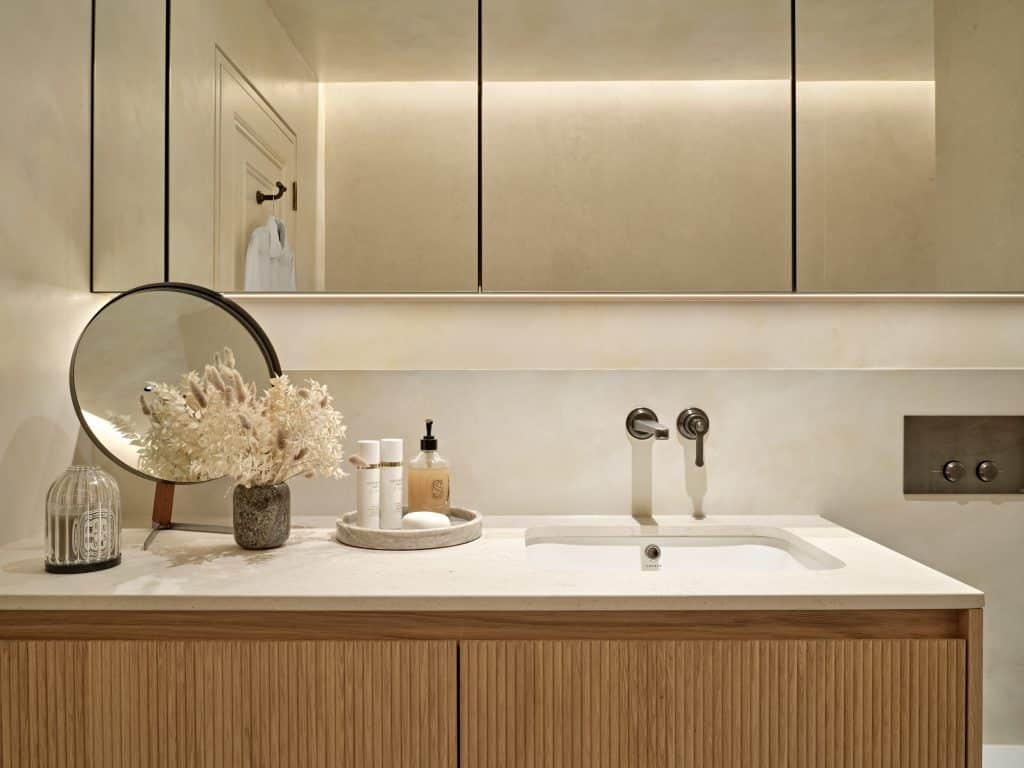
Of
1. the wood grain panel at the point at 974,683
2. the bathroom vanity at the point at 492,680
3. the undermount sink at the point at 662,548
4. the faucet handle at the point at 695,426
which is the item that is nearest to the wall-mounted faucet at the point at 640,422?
the faucet handle at the point at 695,426

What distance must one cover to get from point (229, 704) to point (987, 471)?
145 centimetres

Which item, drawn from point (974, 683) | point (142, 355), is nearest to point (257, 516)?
point (142, 355)

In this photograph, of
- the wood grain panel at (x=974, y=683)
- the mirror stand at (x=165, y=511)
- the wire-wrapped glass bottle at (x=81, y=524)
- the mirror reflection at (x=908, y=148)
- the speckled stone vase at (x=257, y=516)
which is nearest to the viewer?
the wood grain panel at (x=974, y=683)

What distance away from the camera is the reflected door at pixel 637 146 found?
1346 millimetres

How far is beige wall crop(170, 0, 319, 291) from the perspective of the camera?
4.46ft

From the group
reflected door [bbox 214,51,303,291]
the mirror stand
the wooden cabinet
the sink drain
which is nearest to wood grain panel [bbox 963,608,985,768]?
the wooden cabinet

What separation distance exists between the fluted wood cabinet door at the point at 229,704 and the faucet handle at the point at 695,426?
682 millimetres

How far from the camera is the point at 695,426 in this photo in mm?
1350

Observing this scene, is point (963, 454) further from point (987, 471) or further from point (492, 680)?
point (492, 680)

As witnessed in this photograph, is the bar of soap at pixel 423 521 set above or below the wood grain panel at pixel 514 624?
above

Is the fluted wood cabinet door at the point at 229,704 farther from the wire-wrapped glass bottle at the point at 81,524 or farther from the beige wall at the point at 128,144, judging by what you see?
the beige wall at the point at 128,144

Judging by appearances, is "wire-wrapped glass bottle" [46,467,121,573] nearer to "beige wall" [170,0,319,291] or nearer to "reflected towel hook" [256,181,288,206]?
"beige wall" [170,0,319,291]

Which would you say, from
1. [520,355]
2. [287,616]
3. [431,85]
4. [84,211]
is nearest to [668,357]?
[520,355]

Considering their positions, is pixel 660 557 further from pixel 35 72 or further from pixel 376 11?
pixel 35 72
